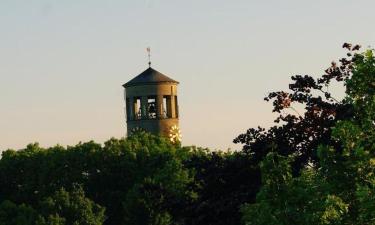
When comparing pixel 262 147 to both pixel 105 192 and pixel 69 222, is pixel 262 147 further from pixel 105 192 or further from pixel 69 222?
pixel 105 192

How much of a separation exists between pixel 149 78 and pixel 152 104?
2770mm

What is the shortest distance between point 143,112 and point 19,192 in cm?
3613

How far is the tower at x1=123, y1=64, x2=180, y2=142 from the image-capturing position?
117 meters

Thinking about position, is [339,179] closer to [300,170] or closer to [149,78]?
[300,170]

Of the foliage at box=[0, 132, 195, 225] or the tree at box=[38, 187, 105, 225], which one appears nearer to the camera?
the tree at box=[38, 187, 105, 225]

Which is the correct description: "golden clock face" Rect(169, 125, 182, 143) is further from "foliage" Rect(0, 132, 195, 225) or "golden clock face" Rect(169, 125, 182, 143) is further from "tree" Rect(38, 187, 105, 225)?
"tree" Rect(38, 187, 105, 225)

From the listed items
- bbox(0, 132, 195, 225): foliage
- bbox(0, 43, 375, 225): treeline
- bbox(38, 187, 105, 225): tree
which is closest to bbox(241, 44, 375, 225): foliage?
bbox(0, 43, 375, 225): treeline

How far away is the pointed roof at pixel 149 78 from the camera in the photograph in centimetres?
11771

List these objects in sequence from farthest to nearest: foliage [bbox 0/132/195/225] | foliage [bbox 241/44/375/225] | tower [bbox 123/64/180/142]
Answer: tower [bbox 123/64/180/142], foliage [bbox 0/132/195/225], foliage [bbox 241/44/375/225]

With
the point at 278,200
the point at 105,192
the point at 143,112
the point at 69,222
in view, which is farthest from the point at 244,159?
the point at 143,112

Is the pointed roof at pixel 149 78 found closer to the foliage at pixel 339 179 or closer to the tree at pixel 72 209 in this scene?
the tree at pixel 72 209

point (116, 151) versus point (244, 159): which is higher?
point (116, 151)

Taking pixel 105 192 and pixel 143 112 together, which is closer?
pixel 105 192

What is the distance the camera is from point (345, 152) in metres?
22.6
